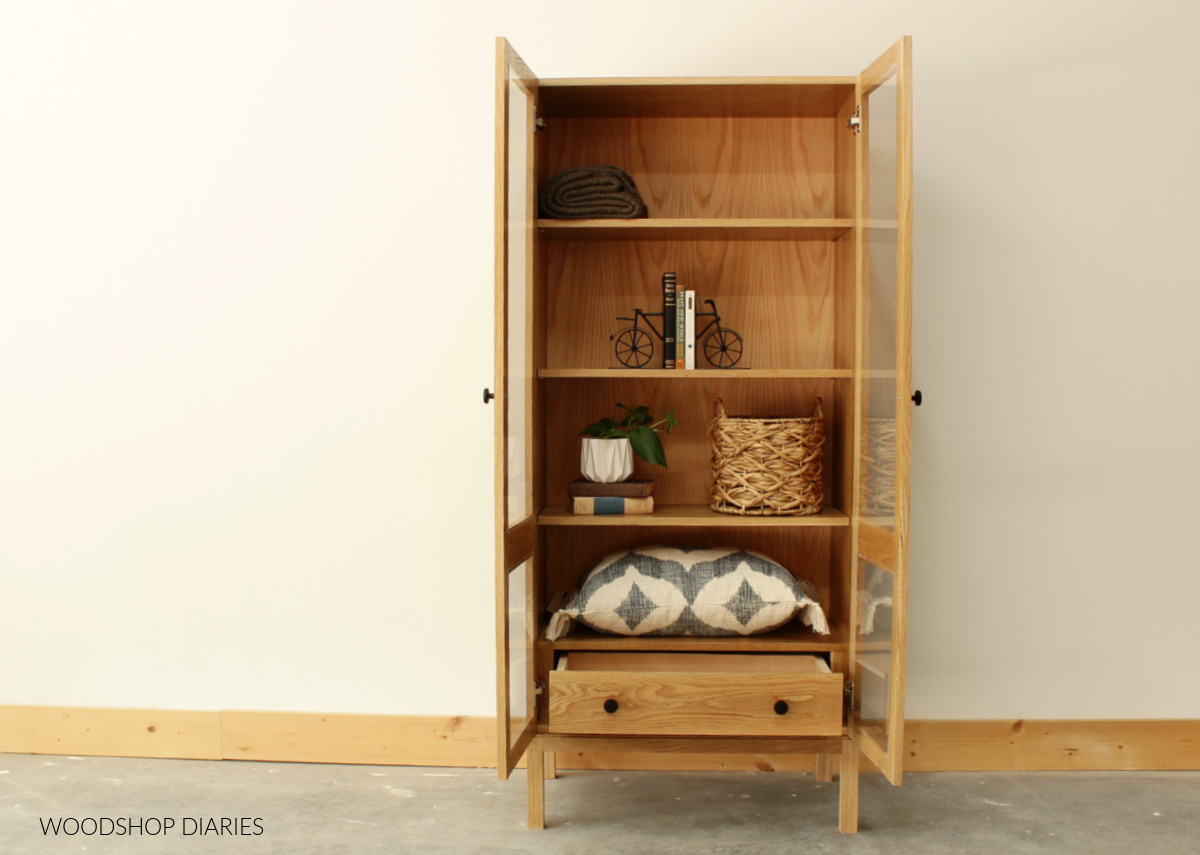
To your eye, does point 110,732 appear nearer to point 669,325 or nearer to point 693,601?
point 693,601

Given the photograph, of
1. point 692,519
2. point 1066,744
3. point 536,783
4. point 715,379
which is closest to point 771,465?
point 692,519

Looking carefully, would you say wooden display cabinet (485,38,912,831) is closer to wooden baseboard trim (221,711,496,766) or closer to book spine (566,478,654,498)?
book spine (566,478,654,498)

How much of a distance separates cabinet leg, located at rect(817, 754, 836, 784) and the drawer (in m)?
0.37

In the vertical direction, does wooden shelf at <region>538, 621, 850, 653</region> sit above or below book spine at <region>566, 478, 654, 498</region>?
below

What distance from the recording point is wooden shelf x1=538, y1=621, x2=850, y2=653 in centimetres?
219

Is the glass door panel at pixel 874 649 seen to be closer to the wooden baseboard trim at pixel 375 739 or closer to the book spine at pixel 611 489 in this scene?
the book spine at pixel 611 489

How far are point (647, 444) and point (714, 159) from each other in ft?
2.69

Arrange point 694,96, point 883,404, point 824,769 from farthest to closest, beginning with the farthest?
point 824,769
point 694,96
point 883,404

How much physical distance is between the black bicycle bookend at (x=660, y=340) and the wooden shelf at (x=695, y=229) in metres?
0.21

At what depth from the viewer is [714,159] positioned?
241cm

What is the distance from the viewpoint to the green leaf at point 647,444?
2213 millimetres

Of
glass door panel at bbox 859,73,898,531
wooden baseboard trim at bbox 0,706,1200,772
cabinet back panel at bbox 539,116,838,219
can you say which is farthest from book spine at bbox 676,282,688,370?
wooden baseboard trim at bbox 0,706,1200,772

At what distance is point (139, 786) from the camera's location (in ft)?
7.80

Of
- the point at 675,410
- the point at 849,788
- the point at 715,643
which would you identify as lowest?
the point at 849,788
